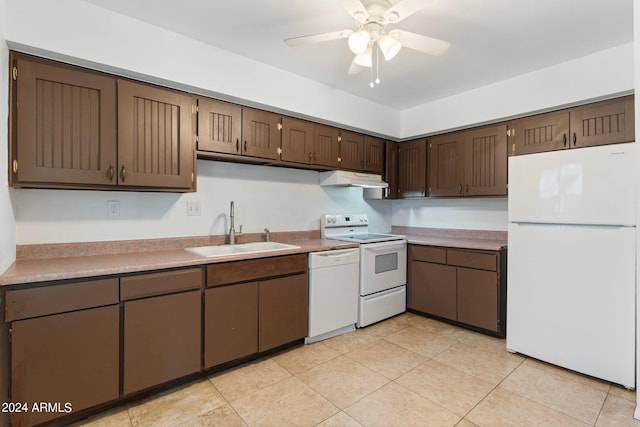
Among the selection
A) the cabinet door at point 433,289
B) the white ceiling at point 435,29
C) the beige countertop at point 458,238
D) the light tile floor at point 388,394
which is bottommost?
the light tile floor at point 388,394

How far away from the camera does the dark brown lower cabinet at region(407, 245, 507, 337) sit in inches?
113

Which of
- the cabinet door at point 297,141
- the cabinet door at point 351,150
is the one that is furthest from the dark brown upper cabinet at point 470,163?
the cabinet door at point 297,141

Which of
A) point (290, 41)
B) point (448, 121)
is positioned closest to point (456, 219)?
point (448, 121)

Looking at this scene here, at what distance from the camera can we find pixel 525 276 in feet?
8.21

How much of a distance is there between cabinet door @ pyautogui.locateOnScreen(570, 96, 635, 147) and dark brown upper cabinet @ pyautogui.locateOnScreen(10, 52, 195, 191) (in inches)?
127

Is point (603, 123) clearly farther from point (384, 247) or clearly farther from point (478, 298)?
point (384, 247)

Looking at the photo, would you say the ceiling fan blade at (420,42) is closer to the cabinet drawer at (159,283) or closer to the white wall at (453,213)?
the cabinet drawer at (159,283)

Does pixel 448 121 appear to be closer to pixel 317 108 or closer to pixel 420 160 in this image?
pixel 420 160

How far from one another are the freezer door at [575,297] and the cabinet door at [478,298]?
0.91 feet

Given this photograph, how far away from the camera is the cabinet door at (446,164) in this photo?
3441 mm

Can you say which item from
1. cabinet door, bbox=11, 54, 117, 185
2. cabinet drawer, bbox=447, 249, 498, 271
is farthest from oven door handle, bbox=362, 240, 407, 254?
cabinet door, bbox=11, 54, 117, 185

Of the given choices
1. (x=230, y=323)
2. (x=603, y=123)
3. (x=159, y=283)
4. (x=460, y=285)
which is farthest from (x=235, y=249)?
(x=603, y=123)

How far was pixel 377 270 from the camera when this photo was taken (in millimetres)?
3215

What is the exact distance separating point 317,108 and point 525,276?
2.37 m
